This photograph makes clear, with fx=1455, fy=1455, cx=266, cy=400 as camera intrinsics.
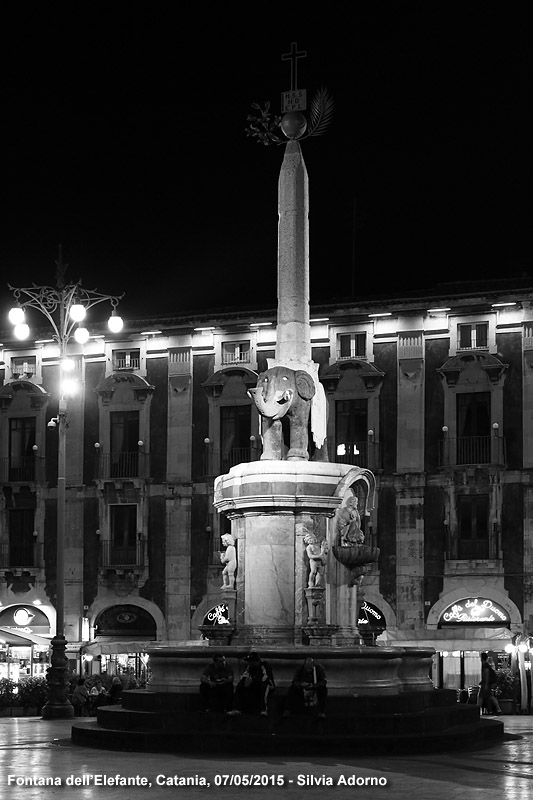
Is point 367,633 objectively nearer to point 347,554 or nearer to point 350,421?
point 347,554

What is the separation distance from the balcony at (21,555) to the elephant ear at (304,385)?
2750 centimetres

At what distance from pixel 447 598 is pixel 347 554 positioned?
22.3 meters

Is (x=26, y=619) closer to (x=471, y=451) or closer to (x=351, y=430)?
(x=351, y=430)

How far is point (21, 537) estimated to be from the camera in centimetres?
4888

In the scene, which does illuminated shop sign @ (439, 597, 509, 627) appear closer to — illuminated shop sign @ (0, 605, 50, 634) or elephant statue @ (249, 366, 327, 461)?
illuminated shop sign @ (0, 605, 50, 634)

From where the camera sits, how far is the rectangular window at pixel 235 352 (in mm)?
46906

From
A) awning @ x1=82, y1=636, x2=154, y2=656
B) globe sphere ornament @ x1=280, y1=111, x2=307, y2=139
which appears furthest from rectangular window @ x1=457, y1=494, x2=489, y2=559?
globe sphere ornament @ x1=280, y1=111, x2=307, y2=139

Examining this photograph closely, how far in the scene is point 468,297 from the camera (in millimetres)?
44188

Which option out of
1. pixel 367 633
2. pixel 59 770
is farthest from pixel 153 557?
pixel 59 770

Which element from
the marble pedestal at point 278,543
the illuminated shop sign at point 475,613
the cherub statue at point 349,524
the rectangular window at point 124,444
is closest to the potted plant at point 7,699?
the rectangular window at point 124,444

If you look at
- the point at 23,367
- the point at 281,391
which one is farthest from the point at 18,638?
the point at 281,391

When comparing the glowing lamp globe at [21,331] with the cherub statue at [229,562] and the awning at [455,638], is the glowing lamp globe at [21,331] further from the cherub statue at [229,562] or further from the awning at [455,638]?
the awning at [455,638]

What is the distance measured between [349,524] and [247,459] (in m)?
24.6

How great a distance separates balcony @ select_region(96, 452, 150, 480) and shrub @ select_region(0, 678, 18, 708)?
473 inches
